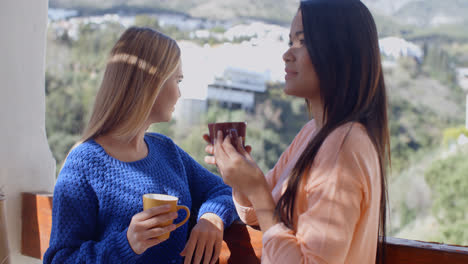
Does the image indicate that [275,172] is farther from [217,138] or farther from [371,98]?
[371,98]

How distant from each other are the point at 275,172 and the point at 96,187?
50cm

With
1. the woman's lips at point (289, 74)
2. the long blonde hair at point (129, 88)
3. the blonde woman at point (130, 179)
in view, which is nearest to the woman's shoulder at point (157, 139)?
the blonde woman at point (130, 179)

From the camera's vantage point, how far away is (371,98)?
0.94 meters

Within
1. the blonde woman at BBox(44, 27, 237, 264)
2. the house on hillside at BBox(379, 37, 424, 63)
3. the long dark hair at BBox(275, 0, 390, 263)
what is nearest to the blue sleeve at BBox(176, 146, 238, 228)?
the blonde woman at BBox(44, 27, 237, 264)

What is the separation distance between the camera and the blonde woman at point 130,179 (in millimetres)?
1189

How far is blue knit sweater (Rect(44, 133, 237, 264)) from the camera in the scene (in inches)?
46.2

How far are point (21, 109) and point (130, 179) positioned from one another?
1014 mm

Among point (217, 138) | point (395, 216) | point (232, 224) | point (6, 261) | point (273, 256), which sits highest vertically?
point (217, 138)

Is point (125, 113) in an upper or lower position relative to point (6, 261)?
upper

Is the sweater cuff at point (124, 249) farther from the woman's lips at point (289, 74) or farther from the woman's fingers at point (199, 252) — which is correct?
the woman's lips at point (289, 74)

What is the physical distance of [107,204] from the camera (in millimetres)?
1248

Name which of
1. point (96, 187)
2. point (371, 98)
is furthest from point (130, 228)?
point (371, 98)

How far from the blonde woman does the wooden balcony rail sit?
0.08 metres

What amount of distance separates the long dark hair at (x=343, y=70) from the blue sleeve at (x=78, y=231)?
48cm
